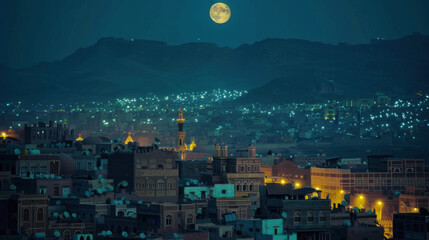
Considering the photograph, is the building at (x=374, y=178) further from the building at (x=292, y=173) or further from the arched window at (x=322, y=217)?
the arched window at (x=322, y=217)

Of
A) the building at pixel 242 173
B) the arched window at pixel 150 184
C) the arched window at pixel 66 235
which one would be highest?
the building at pixel 242 173

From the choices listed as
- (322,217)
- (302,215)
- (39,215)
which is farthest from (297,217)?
(39,215)

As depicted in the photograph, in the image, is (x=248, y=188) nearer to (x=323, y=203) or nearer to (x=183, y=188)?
(x=183, y=188)

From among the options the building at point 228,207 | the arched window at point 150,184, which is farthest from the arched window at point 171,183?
the building at point 228,207

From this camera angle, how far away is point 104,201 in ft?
265

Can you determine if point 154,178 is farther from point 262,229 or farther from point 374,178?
point 374,178

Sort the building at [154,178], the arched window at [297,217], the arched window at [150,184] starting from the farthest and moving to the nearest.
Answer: the arched window at [150,184]
the building at [154,178]
the arched window at [297,217]

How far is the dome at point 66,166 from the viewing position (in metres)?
92.9

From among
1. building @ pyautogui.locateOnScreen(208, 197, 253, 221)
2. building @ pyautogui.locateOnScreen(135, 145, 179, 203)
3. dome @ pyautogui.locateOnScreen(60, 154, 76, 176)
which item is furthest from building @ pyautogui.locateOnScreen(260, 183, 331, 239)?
dome @ pyautogui.locateOnScreen(60, 154, 76, 176)

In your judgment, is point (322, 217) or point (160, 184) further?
point (160, 184)

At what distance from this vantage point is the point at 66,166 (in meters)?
93.8

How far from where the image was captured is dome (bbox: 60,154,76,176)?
92.9 metres

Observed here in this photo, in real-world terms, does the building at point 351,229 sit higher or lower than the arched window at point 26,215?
lower

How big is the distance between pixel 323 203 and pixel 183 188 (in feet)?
64.7
